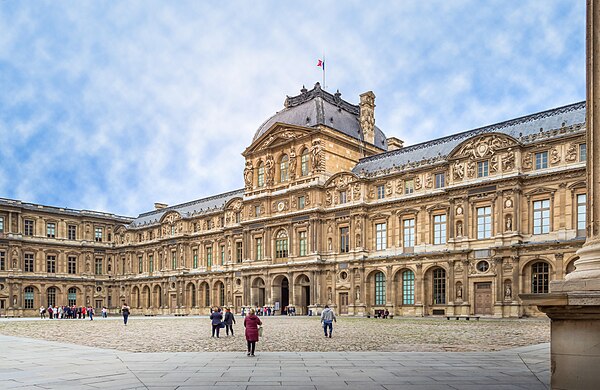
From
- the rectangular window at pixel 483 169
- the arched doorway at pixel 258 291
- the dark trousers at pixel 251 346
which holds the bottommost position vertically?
the arched doorway at pixel 258 291

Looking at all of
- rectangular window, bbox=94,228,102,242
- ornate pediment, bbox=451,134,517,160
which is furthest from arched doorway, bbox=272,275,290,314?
rectangular window, bbox=94,228,102,242

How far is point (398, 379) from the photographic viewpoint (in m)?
11.7

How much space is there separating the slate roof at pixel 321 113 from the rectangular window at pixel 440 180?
15.1 metres

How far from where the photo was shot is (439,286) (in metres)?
46.5

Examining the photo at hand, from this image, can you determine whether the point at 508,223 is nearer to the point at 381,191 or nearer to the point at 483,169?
the point at 483,169

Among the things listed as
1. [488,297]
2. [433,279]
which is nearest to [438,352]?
[488,297]

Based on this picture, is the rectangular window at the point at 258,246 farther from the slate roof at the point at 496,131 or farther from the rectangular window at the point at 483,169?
the rectangular window at the point at 483,169

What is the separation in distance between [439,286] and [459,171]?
1003 cm

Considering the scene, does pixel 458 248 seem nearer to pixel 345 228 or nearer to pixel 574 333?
pixel 345 228

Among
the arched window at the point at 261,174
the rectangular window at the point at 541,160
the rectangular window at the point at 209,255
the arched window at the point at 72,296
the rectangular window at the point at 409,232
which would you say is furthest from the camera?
the arched window at the point at 72,296

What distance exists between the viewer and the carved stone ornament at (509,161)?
41.9m

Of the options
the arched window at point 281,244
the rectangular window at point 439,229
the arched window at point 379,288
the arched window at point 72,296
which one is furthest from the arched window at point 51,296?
the rectangular window at point 439,229

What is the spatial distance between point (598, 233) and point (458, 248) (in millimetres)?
37240

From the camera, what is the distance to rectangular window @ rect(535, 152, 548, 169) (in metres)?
40.5
